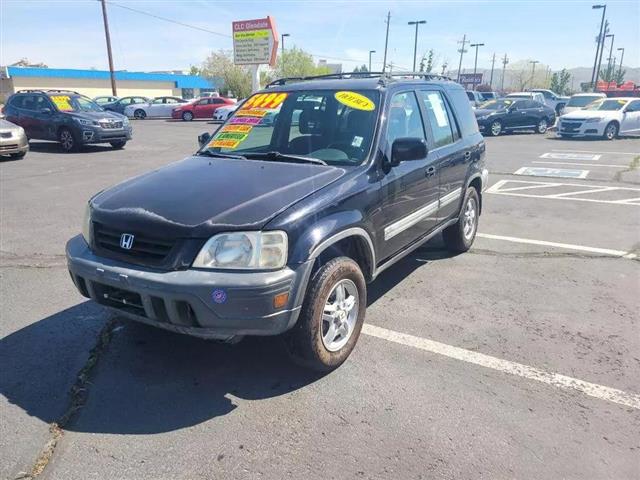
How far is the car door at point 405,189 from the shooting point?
152 inches

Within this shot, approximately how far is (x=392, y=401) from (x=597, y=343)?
1801 millimetres

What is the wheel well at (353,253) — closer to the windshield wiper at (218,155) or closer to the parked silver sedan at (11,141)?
the windshield wiper at (218,155)

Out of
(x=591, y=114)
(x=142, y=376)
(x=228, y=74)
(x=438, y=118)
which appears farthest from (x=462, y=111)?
(x=228, y=74)

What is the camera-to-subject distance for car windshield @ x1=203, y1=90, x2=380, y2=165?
3879mm

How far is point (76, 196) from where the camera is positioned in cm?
887

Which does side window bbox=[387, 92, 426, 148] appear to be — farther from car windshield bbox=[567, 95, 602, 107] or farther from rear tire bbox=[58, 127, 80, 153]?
car windshield bbox=[567, 95, 602, 107]

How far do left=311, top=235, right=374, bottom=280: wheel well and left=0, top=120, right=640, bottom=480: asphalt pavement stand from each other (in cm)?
A: 59

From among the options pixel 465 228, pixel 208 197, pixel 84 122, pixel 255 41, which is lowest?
pixel 465 228

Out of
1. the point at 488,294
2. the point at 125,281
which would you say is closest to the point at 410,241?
the point at 488,294

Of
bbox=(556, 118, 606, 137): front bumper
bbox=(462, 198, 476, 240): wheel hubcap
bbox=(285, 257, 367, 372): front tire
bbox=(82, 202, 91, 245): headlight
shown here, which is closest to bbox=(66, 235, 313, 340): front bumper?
bbox=(285, 257, 367, 372): front tire

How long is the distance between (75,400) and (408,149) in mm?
2743

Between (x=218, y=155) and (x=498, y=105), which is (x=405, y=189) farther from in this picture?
(x=498, y=105)

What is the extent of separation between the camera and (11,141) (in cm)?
1299

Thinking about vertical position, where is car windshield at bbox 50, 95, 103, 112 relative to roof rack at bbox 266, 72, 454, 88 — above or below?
below
